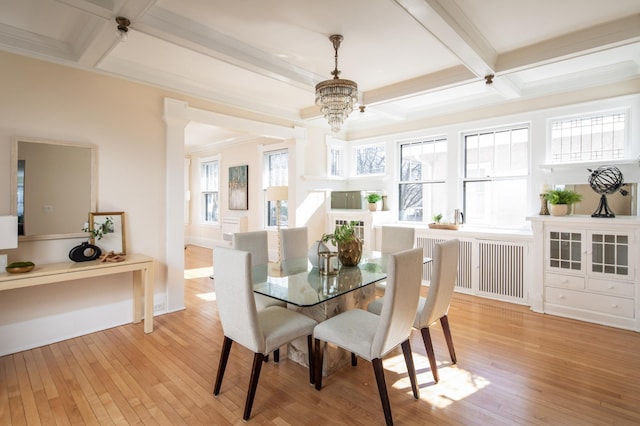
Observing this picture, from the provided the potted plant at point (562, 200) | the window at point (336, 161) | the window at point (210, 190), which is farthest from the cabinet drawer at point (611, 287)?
the window at point (210, 190)

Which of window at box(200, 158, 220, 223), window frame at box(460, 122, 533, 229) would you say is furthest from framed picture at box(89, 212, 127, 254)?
window at box(200, 158, 220, 223)

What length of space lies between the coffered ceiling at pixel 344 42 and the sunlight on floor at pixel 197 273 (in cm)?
290

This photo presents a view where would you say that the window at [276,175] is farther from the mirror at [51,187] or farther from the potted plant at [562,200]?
the potted plant at [562,200]

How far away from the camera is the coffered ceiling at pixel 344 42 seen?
2436mm

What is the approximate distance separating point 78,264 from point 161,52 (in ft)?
6.98

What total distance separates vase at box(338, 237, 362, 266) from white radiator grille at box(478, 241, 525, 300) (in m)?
2.25

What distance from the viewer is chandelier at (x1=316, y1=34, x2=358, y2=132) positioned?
9.01ft

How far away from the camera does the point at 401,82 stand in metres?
4.00

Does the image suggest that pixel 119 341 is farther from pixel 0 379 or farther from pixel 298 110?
pixel 298 110

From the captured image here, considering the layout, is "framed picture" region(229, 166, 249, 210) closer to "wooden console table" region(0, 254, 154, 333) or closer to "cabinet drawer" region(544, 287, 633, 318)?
"wooden console table" region(0, 254, 154, 333)

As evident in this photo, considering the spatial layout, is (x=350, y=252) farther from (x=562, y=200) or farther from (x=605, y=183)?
(x=605, y=183)

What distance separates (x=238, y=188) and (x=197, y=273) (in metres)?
2.42

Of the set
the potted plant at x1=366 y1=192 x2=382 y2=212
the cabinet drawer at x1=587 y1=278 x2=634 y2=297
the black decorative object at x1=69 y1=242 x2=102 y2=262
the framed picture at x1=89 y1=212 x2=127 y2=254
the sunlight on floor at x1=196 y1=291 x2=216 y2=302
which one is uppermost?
the potted plant at x1=366 y1=192 x2=382 y2=212

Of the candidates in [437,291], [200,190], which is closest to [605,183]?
[437,291]
